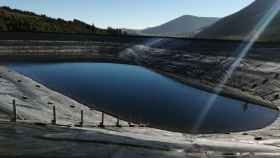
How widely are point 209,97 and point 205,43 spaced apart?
126 feet

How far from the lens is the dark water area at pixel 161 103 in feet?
97.9

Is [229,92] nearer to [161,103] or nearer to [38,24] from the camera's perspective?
[161,103]

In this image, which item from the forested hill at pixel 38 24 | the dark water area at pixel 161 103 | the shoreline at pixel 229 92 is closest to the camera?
the dark water area at pixel 161 103

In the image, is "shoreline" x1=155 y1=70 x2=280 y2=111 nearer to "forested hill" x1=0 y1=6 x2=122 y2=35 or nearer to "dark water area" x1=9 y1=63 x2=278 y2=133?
"dark water area" x1=9 y1=63 x2=278 y2=133

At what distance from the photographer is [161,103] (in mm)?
36812

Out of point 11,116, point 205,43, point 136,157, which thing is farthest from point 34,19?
point 136,157

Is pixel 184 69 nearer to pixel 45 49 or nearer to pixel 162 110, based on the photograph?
pixel 162 110

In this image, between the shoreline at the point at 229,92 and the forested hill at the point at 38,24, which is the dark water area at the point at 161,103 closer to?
the shoreline at the point at 229,92

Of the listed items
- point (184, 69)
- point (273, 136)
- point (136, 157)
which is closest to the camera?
point (136, 157)

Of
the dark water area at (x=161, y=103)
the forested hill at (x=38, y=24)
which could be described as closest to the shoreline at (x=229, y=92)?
the dark water area at (x=161, y=103)

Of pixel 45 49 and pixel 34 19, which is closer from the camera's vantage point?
pixel 45 49

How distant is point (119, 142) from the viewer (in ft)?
56.0

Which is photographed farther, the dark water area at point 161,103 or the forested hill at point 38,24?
the forested hill at point 38,24

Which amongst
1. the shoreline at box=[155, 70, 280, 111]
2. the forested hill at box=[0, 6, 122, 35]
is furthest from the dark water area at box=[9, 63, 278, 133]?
the forested hill at box=[0, 6, 122, 35]
